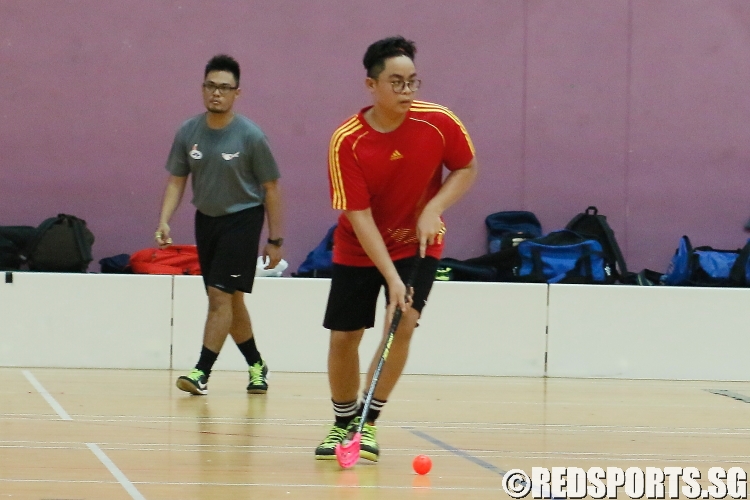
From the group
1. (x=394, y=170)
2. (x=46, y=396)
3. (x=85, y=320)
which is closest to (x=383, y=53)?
(x=394, y=170)

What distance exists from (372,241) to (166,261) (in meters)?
3.46

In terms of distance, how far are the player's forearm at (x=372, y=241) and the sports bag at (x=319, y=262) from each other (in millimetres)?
3320

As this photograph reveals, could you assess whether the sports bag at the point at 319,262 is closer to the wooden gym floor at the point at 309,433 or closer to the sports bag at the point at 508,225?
the wooden gym floor at the point at 309,433

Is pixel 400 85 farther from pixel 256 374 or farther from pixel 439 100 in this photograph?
pixel 439 100

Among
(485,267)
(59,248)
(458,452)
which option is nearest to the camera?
(458,452)

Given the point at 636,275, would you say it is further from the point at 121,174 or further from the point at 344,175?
the point at 344,175

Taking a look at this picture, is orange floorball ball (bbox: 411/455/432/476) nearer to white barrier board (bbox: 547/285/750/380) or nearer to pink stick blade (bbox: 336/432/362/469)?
pink stick blade (bbox: 336/432/362/469)

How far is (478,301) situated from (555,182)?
1.19 m

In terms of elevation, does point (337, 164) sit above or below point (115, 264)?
above

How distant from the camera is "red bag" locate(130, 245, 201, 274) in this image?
261 inches

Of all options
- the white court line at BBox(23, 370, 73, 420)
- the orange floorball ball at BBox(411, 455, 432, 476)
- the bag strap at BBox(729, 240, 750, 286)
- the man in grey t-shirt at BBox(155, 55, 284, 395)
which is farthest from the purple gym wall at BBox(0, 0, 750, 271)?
the orange floorball ball at BBox(411, 455, 432, 476)

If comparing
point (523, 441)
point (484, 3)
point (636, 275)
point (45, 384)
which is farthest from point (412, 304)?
point (484, 3)

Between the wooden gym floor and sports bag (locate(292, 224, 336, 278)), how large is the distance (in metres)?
0.70

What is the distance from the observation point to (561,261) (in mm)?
6797
